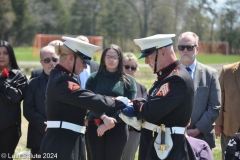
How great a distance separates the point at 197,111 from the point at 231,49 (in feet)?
143

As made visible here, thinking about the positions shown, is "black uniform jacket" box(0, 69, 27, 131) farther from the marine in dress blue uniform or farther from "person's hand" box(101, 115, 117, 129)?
the marine in dress blue uniform

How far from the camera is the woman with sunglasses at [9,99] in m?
5.78

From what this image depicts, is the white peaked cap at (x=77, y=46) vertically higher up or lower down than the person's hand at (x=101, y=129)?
higher up

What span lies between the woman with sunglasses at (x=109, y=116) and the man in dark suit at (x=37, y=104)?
2.17 ft

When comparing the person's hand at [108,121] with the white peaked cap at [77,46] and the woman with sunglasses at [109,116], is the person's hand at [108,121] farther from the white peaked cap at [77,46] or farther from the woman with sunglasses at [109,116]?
the white peaked cap at [77,46]

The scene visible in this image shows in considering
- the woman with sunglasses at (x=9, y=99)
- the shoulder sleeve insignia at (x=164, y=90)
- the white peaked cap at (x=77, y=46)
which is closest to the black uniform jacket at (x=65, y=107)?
the white peaked cap at (x=77, y=46)

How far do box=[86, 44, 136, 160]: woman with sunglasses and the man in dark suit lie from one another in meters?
0.66

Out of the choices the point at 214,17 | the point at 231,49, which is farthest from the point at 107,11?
the point at 231,49

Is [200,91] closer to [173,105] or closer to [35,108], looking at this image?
[173,105]

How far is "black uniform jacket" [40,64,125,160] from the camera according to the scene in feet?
13.8

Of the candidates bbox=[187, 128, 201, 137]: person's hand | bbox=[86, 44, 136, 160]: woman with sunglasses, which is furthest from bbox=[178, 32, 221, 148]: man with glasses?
bbox=[86, 44, 136, 160]: woman with sunglasses

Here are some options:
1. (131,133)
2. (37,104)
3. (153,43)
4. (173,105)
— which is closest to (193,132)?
(131,133)

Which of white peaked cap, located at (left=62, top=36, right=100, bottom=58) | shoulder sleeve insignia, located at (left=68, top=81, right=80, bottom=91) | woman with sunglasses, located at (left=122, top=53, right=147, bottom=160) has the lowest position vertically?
woman with sunglasses, located at (left=122, top=53, right=147, bottom=160)

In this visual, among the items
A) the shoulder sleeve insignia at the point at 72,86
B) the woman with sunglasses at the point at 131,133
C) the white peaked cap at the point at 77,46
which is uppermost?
the white peaked cap at the point at 77,46
